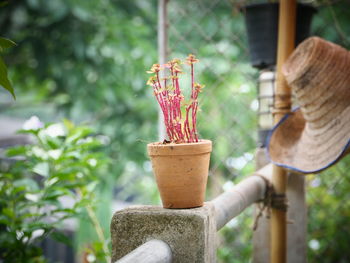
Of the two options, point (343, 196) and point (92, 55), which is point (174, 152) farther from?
point (92, 55)

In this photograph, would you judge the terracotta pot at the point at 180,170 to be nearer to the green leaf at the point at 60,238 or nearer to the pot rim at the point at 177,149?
the pot rim at the point at 177,149

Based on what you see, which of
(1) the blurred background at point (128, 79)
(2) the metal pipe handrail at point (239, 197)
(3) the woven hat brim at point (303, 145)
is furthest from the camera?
(1) the blurred background at point (128, 79)

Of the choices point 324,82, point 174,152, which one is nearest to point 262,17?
point 324,82

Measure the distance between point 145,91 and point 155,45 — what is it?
489mm

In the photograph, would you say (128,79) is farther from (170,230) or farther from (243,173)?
(170,230)

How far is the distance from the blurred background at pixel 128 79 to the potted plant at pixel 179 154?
1412mm

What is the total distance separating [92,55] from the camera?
3125mm

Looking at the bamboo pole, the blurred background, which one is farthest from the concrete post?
the blurred background

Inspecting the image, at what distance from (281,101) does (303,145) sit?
17 cm

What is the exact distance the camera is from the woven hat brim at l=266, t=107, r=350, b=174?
3.83 feet

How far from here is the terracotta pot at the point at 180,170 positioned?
2.64ft

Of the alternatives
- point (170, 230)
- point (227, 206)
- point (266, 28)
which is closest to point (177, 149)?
point (170, 230)

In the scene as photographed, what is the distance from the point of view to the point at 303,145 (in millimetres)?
1354

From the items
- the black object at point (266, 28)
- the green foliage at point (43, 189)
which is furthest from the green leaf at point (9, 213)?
the black object at point (266, 28)
